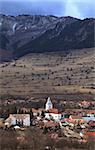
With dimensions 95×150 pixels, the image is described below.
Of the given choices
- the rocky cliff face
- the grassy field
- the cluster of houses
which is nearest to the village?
Result: the cluster of houses

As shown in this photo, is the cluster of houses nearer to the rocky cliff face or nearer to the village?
the village

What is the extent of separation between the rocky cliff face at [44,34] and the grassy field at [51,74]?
727 centimetres

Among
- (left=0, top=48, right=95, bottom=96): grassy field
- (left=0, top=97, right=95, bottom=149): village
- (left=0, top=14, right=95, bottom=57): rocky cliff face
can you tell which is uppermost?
(left=0, top=14, right=95, bottom=57): rocky cliff face

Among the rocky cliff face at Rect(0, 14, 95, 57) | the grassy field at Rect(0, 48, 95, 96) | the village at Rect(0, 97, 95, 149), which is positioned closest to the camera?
the village at Rect(0, 97, 95, 149)

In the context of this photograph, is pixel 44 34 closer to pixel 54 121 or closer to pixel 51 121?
pixel 54 121

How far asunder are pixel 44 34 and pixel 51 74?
49360 mm

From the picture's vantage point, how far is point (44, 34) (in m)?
117

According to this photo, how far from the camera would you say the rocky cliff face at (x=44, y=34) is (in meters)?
95.3

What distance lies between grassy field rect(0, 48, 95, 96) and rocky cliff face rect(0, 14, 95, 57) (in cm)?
727

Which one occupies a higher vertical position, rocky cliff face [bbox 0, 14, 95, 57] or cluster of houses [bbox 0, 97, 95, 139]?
rocky cliff face [bbox 0, 14, 95, 57]

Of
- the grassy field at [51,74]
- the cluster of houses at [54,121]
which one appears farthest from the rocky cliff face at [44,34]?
the cluster of houses at [54,121]

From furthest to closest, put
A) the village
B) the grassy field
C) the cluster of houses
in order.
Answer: the grassy field → the cluster of houses → the village

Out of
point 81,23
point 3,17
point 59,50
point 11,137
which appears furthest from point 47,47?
point 11,137

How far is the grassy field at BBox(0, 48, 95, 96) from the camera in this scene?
184 feet
